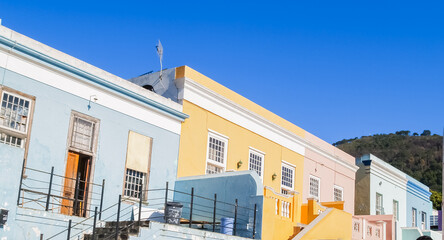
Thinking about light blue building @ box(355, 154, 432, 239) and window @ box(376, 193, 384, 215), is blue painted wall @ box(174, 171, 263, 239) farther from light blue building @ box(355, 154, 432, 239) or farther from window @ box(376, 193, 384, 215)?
window @ box(376, 193, 384, 215)

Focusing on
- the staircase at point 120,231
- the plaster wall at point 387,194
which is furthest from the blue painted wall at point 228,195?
the plaster wall at point 387,194

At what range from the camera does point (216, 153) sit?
19.8m

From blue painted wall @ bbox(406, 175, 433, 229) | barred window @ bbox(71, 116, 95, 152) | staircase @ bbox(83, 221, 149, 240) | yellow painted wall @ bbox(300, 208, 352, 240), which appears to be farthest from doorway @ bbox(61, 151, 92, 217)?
blue painted wall @ bbox(406, 175, 433, 229)

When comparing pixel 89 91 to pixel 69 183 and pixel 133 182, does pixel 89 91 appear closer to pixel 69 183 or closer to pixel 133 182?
pixel 69 183

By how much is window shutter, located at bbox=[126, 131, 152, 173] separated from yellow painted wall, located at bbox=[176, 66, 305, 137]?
2.84m

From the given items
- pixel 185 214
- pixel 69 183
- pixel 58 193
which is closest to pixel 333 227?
pixel 185 214

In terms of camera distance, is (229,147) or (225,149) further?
(229,147)

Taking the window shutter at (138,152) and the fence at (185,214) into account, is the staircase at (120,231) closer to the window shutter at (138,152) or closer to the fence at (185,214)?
the fence at (185,214)

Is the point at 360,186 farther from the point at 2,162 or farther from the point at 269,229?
the point at 2,162

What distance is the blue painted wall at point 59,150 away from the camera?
11.7 metres

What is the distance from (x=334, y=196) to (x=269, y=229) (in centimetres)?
1119

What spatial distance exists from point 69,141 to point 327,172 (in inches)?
566

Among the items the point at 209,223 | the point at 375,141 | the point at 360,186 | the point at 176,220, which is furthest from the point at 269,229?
the point at 375,141

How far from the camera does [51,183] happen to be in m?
13.8
